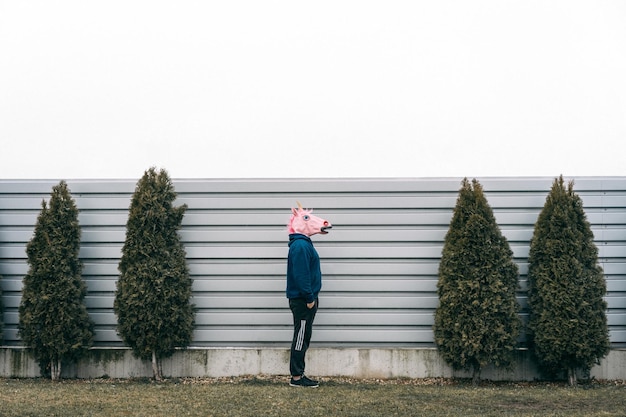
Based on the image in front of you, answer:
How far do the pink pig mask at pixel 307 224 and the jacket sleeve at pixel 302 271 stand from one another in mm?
382

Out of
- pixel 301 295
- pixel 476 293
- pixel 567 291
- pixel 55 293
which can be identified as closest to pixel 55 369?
pixel 55 293

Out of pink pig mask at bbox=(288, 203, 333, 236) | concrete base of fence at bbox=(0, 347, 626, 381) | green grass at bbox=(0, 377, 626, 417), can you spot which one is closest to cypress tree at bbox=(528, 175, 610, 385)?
green grass at bbox=(0, 377, 626, 417)

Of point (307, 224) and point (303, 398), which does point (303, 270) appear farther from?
point (303, 398)

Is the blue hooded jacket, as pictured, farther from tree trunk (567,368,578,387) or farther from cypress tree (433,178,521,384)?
tree trunk (567,368,578,387)

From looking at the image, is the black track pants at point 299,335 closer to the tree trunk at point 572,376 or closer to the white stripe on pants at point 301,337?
the white stripe on pants at point 301,337

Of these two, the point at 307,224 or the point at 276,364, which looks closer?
the point at 307,224

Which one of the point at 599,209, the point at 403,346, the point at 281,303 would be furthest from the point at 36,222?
the point at 599,209

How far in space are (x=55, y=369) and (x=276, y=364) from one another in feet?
9.72

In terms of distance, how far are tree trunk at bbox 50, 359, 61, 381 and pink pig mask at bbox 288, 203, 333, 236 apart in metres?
3.63

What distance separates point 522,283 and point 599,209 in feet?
4.87

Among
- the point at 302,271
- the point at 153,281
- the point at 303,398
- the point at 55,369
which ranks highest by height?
the point at 302,271

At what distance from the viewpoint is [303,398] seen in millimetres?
8641

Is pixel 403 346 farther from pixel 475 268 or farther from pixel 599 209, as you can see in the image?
pixel 599 209

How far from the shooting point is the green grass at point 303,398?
7844 mm
